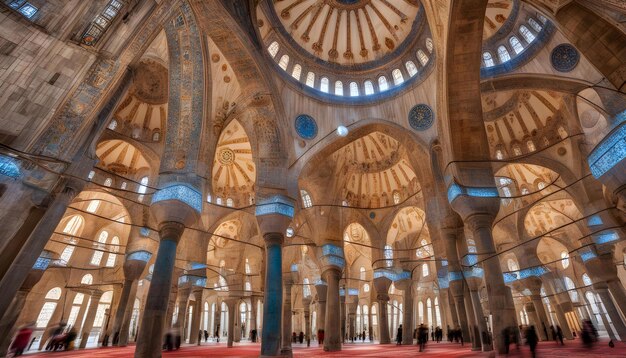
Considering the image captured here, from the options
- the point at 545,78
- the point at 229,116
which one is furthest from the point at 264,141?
the point at 545,78

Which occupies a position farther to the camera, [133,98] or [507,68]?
[133,98]

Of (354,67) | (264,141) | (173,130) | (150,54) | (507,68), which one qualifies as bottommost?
(173,130)

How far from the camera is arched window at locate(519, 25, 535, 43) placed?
44.7 feet

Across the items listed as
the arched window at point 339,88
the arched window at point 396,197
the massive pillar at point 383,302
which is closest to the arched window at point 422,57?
the arched window at point 339,88

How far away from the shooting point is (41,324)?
20016 millimetres

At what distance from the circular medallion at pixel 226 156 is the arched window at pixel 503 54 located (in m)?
15.2

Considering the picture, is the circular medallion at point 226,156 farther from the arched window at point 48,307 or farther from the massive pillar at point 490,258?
the massive pillar at point 490,258

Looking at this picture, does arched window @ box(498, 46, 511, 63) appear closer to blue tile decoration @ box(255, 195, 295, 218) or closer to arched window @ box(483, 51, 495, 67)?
A: arched window @ box(483, 51, 495, 67)

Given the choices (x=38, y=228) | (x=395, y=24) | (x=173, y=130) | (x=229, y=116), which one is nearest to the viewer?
(x=38, y=228)

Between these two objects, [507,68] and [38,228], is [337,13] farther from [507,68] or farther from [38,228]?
[38,228]

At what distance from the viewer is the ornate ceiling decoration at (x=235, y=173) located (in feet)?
67.1

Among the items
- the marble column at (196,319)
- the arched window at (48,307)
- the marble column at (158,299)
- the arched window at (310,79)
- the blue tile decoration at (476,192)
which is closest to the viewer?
the marble column at (158,299)

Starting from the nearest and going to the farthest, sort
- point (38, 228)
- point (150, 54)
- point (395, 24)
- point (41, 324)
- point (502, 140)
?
1. point (38, 228)
2. point (150, 54)
3. point (395, 24)
4. point (502, 140)
5. point (41, 324)

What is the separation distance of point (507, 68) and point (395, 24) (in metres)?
5.64
